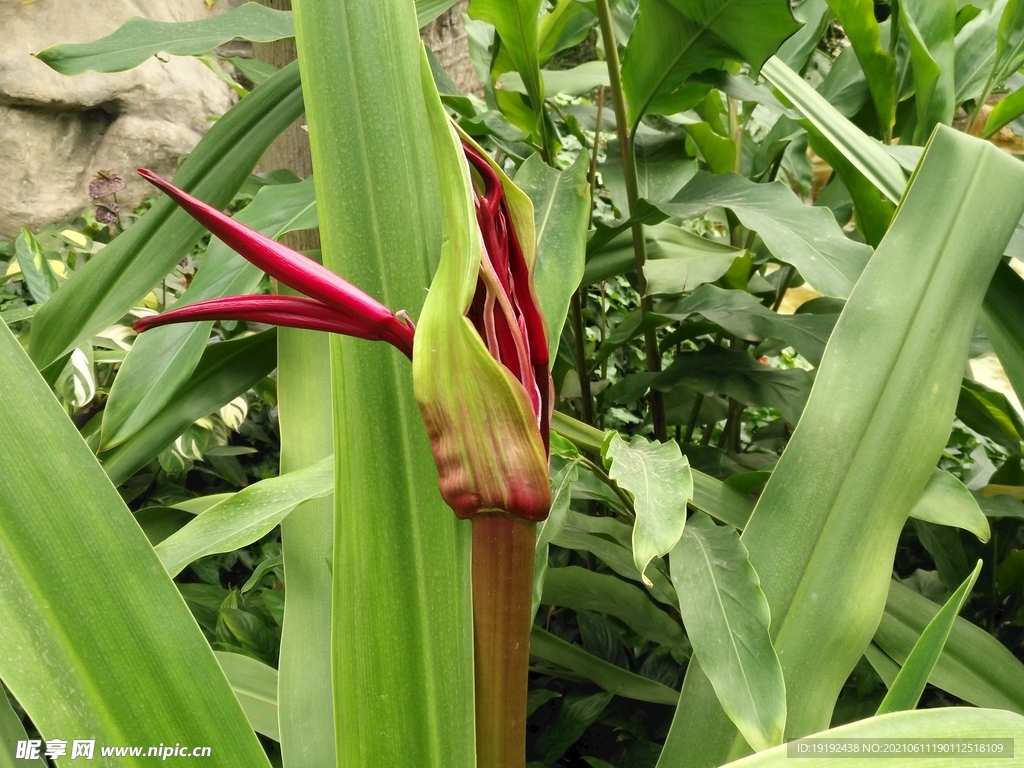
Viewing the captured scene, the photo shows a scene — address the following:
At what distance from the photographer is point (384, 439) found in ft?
1.05

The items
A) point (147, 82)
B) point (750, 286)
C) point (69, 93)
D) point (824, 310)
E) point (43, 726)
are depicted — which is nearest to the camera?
point (43, 726)

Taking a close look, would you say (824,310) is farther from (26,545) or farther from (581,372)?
(26,545)

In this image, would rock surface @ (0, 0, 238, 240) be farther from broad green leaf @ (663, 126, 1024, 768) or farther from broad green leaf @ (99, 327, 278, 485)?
broad green leaf @ (663, 126, 1024, 768)

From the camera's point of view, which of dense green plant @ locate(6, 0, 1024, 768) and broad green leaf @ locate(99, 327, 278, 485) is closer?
dense green plant @ locate(6, 0, 1024, 768)

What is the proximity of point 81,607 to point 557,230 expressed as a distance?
0.33 m

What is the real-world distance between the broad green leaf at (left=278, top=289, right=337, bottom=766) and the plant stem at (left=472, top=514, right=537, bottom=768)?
114 millimetres

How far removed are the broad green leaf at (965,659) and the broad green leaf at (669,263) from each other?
31 cm

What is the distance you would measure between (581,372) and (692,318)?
12cm

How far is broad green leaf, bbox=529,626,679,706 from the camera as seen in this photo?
2.05 ft

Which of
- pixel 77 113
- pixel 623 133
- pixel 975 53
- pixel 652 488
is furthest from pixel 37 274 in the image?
pixel 77 113

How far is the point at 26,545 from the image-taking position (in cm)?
27

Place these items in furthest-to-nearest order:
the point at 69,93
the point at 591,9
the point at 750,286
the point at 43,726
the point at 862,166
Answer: the point at 69,93
the point at 750,286
the point at 591,9
the point at 862,166
the point at 43,726

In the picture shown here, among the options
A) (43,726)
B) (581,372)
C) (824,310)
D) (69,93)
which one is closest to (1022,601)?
(824,310)

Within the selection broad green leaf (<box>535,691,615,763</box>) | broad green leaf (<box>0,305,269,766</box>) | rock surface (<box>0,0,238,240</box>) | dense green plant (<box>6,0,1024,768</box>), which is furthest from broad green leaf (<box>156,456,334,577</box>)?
rock surface (<box>0,0,238,240</box>)
